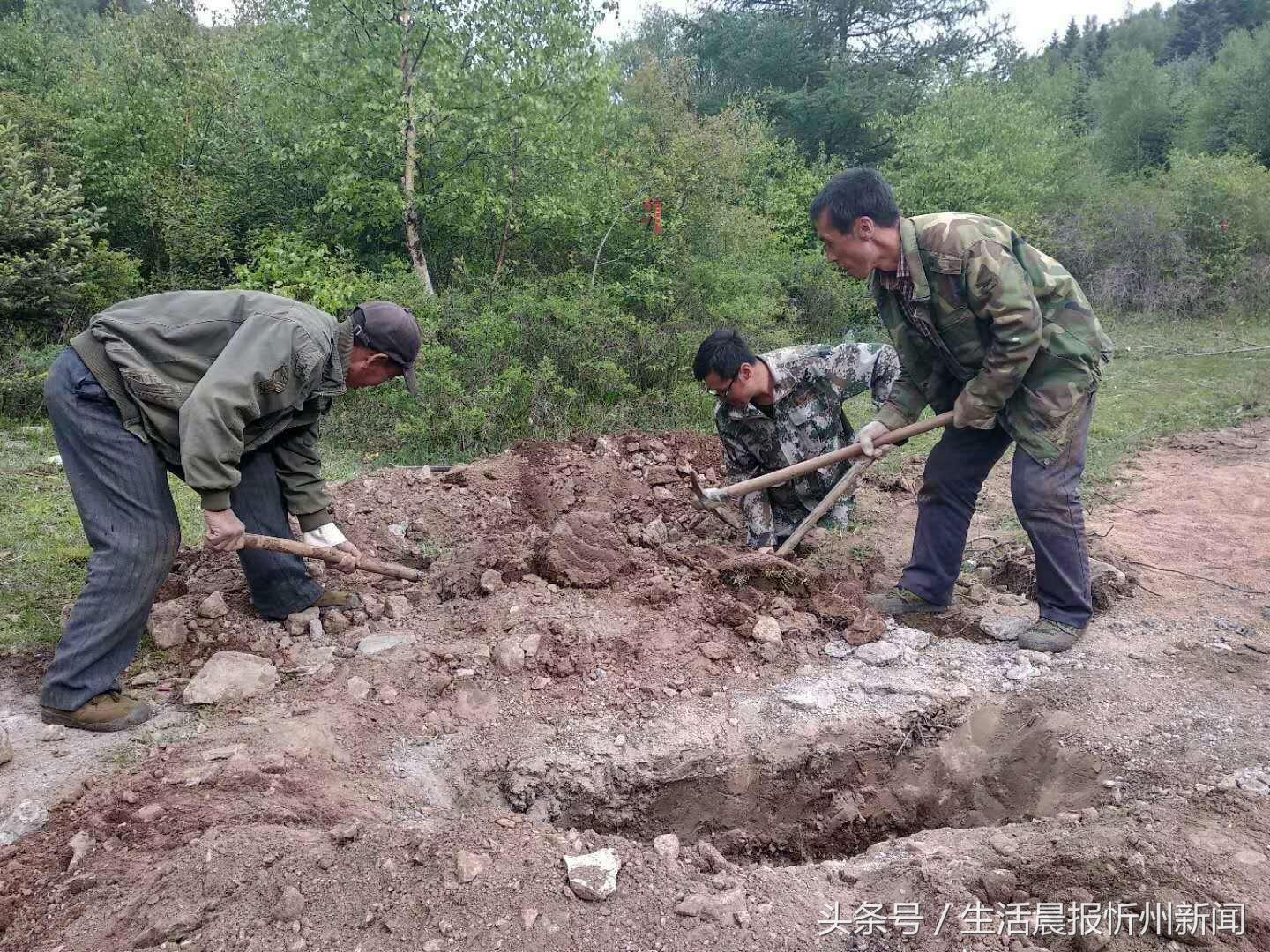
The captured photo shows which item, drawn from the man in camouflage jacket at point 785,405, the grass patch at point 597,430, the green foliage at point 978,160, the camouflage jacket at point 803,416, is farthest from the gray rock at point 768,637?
the green foliage at point 978,160

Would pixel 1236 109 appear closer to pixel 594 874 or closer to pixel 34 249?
pixel 34 249

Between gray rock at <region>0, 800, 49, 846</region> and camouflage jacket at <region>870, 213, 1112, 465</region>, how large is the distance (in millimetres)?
3328

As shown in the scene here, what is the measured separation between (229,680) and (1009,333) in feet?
10.3

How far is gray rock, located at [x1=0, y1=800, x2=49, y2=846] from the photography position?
2.33m

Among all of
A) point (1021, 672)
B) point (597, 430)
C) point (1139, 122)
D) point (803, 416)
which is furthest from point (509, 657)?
point (1139, 122)

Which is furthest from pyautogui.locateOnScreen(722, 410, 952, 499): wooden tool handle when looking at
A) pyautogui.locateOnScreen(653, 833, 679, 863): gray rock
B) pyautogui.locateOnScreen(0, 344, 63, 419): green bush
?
pyautogui.locateOnScreen(0, 344, 63, 419): green bush

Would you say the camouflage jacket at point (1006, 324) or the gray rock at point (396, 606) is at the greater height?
the camouflage jacket at point (1006, 324)

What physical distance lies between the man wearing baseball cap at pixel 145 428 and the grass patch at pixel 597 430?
0.86 m

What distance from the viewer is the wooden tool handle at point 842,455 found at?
3531 millimetres

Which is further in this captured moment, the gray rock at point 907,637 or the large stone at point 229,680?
the gray rock at point 907,637

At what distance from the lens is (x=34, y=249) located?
6.99 m

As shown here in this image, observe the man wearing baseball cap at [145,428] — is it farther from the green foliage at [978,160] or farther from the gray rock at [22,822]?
the green foliage at [978,160]

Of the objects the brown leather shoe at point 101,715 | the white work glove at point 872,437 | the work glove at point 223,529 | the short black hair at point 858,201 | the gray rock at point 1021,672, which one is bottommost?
the gray rock at point 1021,672

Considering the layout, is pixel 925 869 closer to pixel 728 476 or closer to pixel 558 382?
pixel 728 476
